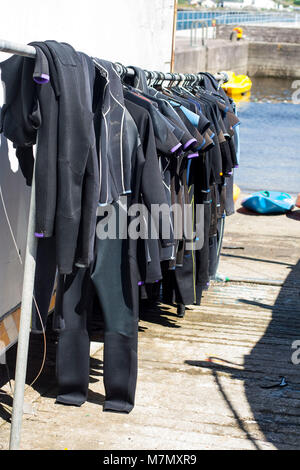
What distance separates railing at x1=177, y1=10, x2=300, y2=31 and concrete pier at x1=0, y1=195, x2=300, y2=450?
121 ft

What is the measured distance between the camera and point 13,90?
3.55 m

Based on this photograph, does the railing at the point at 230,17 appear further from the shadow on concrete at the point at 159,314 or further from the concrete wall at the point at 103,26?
the shadow on concrete at the point at 159,314

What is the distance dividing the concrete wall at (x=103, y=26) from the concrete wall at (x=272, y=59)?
41731 millimetres

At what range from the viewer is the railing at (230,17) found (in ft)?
151

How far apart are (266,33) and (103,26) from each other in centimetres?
4726

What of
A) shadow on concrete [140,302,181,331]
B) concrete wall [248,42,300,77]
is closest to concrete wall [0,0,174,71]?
shadow on concrete [140,302,181,331]

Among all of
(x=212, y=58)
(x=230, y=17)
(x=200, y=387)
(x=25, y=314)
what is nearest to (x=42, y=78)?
(x=25, y=314)

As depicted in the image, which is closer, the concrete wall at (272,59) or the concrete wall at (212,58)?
the concrete wall at (212,58)

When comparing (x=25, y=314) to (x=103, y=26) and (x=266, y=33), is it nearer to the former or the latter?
(x=103, y=26)

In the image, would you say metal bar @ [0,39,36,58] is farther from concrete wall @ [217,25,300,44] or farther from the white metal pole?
concrete wall @ [217,25,300,44]

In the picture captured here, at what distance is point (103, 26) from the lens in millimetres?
5414

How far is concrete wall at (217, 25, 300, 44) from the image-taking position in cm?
4856

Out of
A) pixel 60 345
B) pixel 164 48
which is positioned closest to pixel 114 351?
pixel 60 345

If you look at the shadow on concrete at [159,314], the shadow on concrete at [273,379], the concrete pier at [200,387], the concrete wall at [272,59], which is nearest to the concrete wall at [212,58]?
the concrete wall at [272,59]
